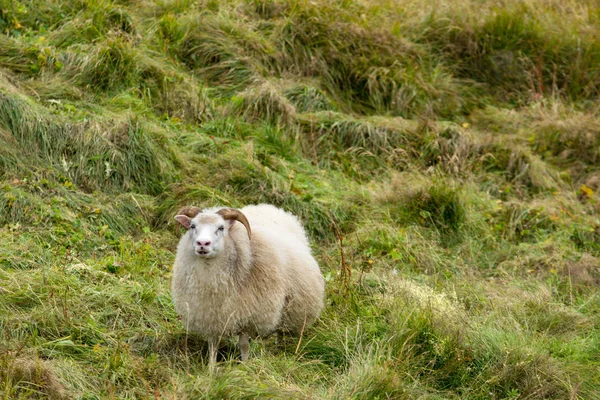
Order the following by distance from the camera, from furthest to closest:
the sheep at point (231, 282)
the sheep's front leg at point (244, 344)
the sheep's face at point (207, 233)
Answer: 1. the sheep's front leg at point (244, 344)
2. the sheep at point (231, 282)
3. the sheep's face at point (207, 233)

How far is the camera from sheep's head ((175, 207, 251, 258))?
5422mm

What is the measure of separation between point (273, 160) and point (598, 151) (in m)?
3.80

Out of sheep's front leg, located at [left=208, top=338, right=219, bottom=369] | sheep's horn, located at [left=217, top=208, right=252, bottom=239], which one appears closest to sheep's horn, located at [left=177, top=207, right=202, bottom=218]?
sheep's horn, located at [left=217, top=208, right=252, bottom=239]

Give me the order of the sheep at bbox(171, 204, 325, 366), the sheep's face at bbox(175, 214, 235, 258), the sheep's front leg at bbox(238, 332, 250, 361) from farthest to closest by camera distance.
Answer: the sheep's front leg at bbox(238, 332, 250, 361) < the sheep at bbox(171, 204, 325, 366) < the sheep's face at bbox(175, 214, 235, 258)

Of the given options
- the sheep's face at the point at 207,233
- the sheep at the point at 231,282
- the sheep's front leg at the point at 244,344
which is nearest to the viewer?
the sheep's face at the point at 207,233

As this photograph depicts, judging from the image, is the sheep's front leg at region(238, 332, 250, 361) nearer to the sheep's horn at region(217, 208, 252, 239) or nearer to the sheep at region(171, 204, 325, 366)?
the sheep at region(171, 204, 325, 366)

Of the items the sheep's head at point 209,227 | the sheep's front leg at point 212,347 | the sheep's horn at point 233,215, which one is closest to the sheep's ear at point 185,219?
the sheep's head at point 209,227

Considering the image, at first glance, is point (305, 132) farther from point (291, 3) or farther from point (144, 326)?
point (144, 326)

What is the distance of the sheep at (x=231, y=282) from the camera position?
5590 millimetres

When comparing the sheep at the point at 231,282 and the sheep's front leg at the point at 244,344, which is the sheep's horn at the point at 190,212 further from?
the sheep's front leg at the point at 244,344

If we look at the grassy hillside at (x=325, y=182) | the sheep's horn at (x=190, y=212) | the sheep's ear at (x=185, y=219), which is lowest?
the grassy hillside at (x=325, y=182)

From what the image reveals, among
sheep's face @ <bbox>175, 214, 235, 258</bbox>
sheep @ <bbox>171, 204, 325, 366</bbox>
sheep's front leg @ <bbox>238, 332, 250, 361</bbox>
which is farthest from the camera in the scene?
sheep's front leg @ <bbox>238, 332, 250, 361</bbox>

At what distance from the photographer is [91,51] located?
30.2 ft

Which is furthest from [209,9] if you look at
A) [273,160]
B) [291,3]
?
[273,160]
